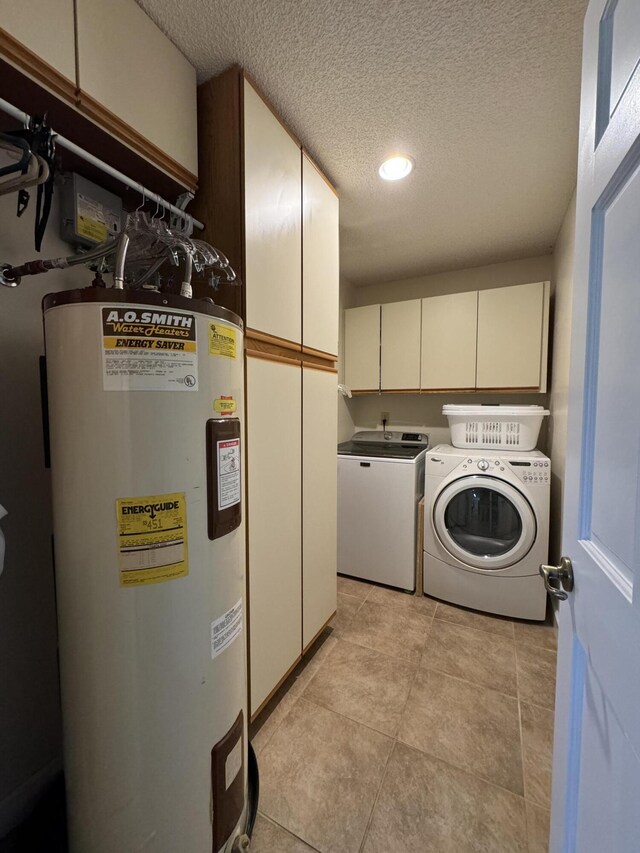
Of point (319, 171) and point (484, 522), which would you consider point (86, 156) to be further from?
point (484, 522)

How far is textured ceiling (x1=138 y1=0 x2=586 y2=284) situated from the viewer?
1007 millimetres

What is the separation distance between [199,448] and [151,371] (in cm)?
18

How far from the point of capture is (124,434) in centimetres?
64

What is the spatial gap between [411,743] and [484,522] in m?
1.27

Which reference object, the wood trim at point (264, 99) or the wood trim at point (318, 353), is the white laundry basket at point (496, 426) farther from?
the wood trim at point (264, 99)

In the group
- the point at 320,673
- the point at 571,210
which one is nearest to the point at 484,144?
the point at 571,210

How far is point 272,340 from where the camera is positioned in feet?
4.17

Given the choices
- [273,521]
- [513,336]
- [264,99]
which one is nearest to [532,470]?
[513,336]

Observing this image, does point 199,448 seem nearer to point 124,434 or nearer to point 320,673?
point 124,434

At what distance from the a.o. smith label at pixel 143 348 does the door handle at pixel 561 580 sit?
89cm

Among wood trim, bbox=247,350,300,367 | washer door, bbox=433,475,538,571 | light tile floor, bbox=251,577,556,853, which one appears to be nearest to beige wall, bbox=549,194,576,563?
washer door, bbox=433,475,538,571

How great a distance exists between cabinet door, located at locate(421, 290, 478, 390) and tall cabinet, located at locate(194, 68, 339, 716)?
4.04 ft

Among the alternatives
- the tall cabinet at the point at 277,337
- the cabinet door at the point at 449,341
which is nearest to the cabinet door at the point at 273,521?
the tall cabinet at the point at 277,337

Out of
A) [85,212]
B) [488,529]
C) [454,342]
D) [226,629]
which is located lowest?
[488,529]
